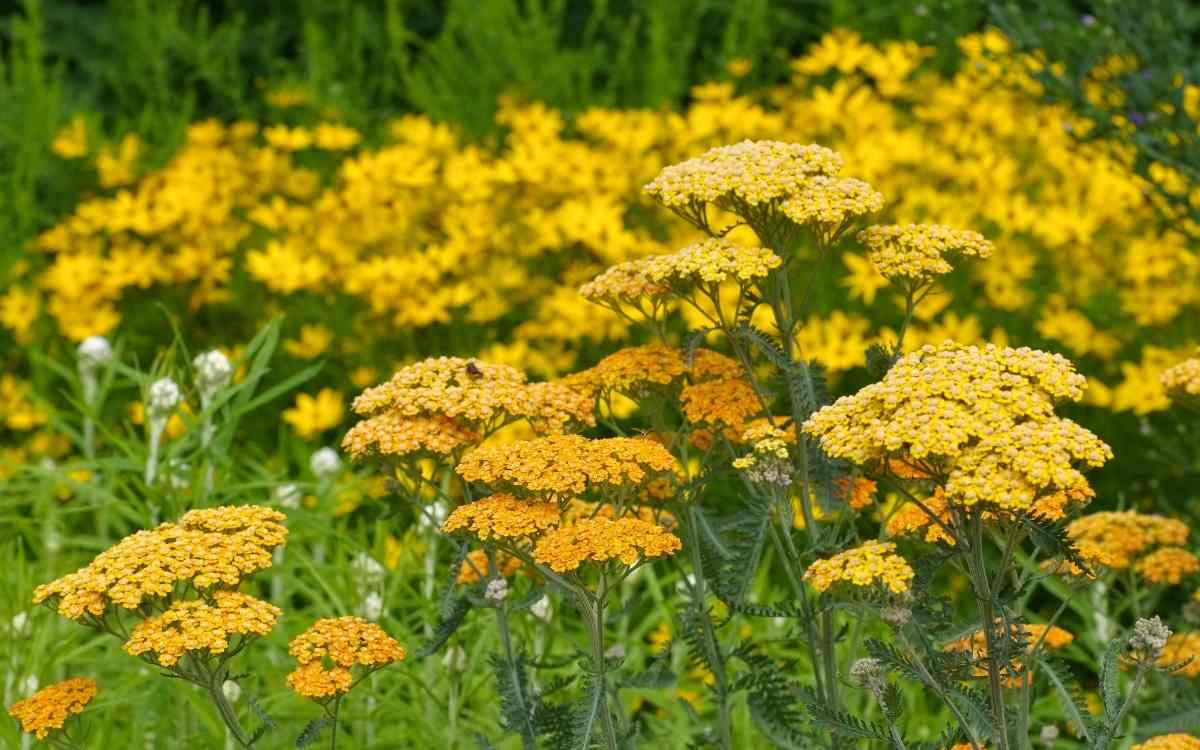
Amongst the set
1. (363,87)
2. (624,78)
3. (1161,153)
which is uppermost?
(1161,153)

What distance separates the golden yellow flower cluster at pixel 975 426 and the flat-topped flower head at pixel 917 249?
358 millimetres

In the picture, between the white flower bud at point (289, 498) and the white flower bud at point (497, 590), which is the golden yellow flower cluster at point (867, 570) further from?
the white flower bud at point (289, 498)

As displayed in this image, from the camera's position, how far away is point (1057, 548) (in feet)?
7.64

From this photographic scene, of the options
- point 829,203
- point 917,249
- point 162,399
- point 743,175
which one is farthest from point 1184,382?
point 162,399

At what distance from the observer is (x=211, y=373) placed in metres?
4.00

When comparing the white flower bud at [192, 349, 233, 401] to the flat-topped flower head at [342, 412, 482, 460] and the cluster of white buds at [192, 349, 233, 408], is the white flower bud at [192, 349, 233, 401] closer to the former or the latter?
the cluster of white buds at [192, 349, 233, 408]

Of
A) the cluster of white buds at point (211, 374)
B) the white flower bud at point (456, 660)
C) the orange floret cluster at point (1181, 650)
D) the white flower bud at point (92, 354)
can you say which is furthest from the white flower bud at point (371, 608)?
the orange floret cluster at point (1181, 650)

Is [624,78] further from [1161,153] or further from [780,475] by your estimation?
[780,475]

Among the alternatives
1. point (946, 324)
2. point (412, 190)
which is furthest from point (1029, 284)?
point (412, 190)

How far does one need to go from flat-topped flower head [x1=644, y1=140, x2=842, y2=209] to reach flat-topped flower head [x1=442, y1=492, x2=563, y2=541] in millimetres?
556

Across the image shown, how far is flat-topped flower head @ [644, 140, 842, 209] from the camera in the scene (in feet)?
8.80

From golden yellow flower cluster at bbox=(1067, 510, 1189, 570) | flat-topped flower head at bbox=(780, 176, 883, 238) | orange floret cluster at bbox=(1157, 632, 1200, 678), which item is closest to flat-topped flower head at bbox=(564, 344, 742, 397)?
flat-topped flower head at bbox=(780, 176, 883, 238)

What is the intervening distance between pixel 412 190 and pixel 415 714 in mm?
2666

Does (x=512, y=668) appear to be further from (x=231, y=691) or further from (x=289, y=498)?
(x=289, y=498)
